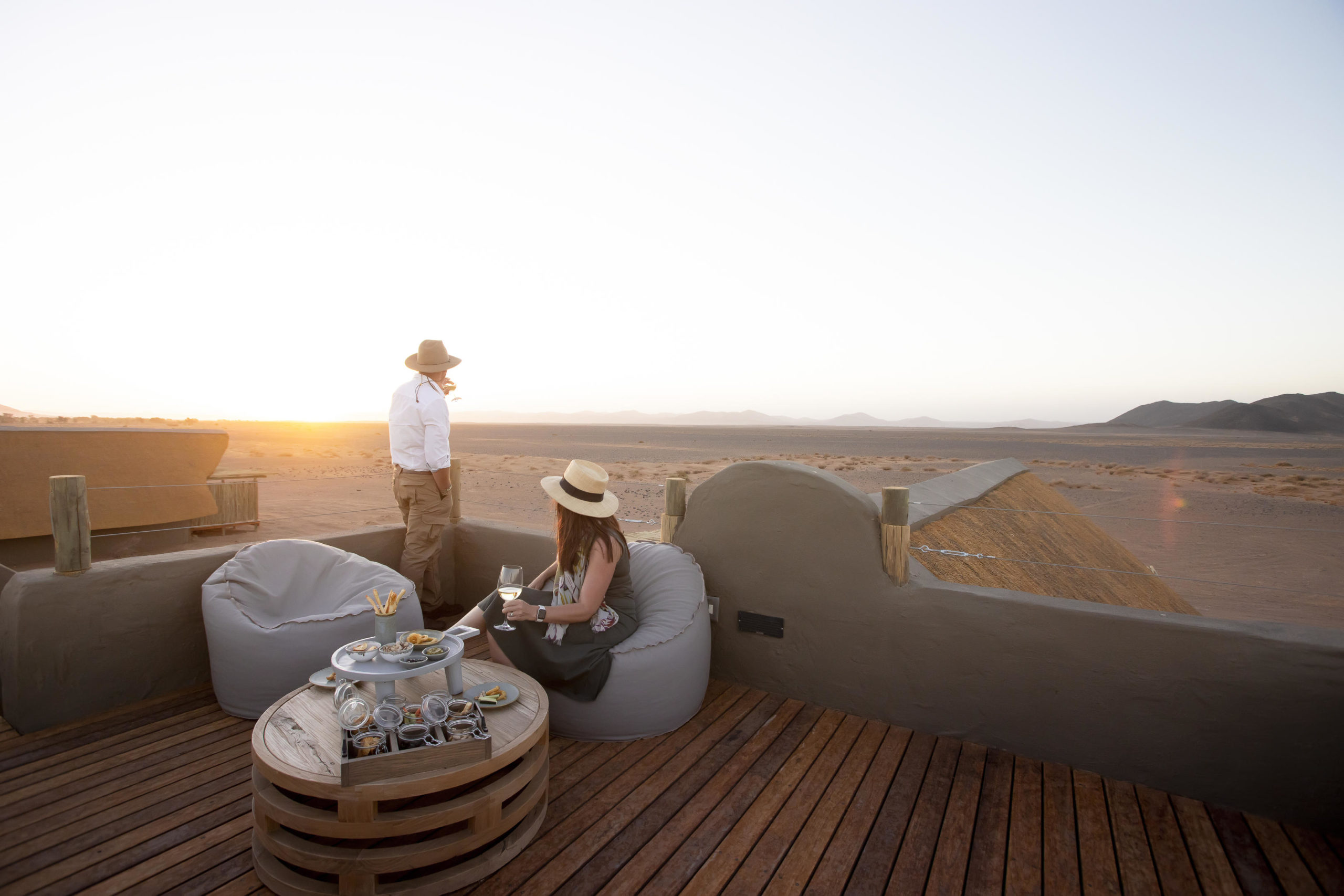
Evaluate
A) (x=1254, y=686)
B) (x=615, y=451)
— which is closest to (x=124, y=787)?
(x=1254, y=686)

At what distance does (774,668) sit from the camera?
3.90 metres

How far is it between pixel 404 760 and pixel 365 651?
0.67 metres

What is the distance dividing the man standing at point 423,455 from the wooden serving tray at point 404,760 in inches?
106

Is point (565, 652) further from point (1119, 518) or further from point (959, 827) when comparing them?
point (1119, 518)

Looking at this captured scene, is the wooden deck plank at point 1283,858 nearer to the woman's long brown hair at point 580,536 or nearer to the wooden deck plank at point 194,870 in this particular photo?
the woman's long brown hair at point 580,536

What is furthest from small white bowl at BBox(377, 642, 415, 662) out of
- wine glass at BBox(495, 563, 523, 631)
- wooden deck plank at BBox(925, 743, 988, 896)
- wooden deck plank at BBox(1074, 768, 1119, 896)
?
wooden deck plank at BBox(1074, 768, 1119, 896)

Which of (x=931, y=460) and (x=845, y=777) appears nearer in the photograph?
(x=845, y=777)

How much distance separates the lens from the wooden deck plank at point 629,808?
232cm

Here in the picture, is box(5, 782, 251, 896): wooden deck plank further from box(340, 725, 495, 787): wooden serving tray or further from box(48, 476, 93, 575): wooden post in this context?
box(48, 476, 93, 575): wooden post

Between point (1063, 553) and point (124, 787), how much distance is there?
7692 millimetres

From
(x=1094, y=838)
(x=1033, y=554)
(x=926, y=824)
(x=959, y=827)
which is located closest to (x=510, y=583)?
(x=926, y=824)

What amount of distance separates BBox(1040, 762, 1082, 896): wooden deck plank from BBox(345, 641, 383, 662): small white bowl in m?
2.64

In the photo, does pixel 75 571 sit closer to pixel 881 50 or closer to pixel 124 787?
pixel 124 787

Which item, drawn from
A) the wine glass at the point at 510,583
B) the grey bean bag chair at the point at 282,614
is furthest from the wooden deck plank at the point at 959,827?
A: the grey bean bag chair at the point at 282,614
